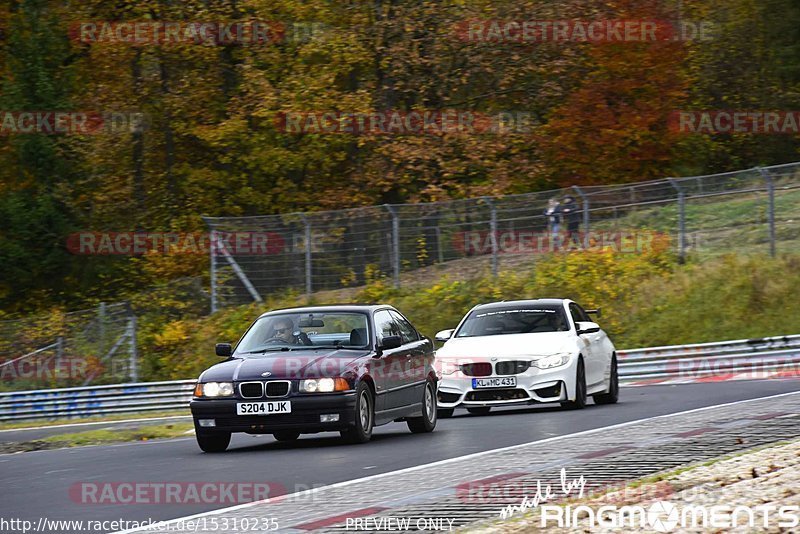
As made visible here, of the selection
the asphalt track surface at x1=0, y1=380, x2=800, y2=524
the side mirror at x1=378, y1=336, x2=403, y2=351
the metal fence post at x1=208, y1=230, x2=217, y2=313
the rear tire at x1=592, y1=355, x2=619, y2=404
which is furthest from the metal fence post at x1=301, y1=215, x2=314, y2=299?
the side mirror at x1=378, y1=336, x2=403, y2=351

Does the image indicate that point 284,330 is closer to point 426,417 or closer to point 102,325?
point 426,417

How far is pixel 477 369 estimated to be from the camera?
1823cm

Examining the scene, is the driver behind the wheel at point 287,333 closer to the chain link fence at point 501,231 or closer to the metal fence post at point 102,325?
the chain link fence at point 501,231

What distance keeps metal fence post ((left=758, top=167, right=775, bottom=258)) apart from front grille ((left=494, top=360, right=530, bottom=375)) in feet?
46.3

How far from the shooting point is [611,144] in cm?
4159

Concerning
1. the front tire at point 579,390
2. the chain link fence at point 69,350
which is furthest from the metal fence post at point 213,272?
the front tire at point 579,390

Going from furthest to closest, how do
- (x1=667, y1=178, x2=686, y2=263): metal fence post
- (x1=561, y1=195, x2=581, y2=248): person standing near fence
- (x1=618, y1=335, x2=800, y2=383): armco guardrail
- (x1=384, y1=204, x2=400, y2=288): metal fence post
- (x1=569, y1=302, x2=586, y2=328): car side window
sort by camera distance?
(x1=384, y1=204, x2=400, y2=288): metal fence post < (x1=561, y1=195, x2=581, y2=248): person standing near fence < (x1=667, y1=178, x2=686, y2=263): metal fence post < (x1=618, y1=335, x2=800, y2=383): armco guardrail < (x1=569, y1=302, x2=586, y2=328): car side window

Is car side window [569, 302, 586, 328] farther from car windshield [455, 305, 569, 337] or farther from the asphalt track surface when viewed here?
the asphalt track surface

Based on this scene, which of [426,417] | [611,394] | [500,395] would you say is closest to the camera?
[426,417]

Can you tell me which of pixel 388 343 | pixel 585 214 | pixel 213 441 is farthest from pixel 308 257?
pixel 213 441

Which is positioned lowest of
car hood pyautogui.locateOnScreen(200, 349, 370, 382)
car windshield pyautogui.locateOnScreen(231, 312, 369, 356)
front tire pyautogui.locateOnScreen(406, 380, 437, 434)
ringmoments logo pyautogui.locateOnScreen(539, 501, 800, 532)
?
front tire pyautogui.locateOnScreen(406, 380, 437, 434)

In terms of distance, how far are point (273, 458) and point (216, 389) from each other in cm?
130

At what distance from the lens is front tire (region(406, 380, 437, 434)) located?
16.2m

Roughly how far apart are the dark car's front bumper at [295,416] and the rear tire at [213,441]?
0.23 meters
